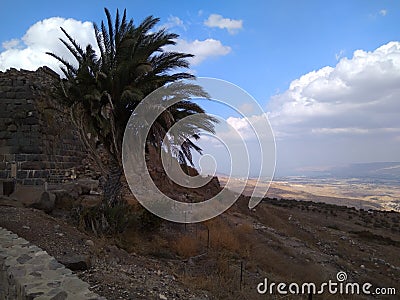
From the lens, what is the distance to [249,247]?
9844mm

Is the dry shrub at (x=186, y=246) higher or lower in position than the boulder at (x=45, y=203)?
lower

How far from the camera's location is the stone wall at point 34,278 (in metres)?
3.21

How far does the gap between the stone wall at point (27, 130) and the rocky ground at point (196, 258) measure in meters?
2.70

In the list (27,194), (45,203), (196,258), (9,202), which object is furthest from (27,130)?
(196,258)

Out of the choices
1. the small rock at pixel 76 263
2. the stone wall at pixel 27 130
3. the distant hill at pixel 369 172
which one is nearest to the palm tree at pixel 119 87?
the stone wall at pixel 27 130

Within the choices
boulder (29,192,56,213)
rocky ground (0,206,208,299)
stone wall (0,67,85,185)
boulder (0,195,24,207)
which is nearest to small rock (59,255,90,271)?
rocky ground (0,206,208,299)

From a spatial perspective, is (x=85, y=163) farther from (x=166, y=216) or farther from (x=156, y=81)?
(x=156, y=81)

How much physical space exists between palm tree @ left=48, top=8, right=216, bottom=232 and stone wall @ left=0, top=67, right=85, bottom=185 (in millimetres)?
1898

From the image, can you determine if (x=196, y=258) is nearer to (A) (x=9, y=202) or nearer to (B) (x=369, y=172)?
(A) (x=9, y=202)

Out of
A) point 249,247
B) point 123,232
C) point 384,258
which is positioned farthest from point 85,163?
point 384,258

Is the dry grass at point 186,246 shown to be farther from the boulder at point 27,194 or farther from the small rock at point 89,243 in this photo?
the boulder at point 27,194

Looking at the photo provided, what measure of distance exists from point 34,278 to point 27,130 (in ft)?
29.4

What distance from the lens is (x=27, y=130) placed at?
1129 centimetres

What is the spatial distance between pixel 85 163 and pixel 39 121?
3462mm
